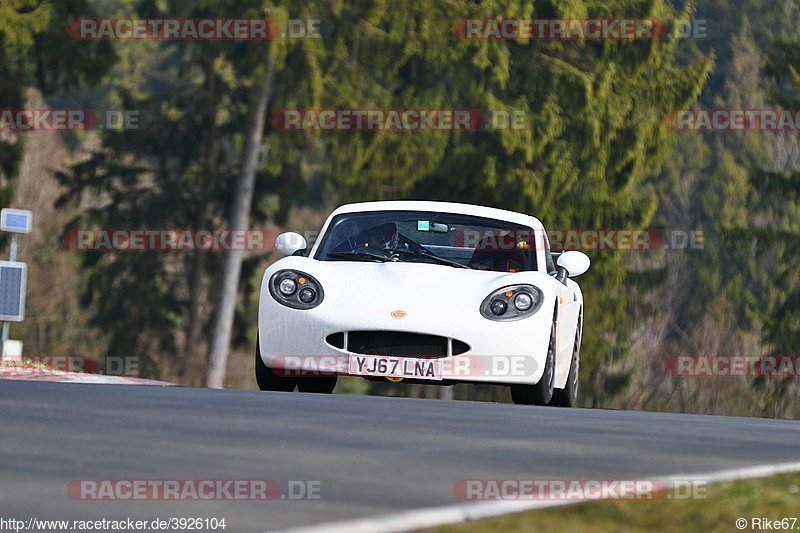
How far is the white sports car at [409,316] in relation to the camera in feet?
41.2

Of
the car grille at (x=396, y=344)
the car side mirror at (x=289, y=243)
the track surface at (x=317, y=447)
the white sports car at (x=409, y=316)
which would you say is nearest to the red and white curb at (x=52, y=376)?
the car side mirror at (x=289, y=243)

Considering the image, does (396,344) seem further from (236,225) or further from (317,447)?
(236,225)

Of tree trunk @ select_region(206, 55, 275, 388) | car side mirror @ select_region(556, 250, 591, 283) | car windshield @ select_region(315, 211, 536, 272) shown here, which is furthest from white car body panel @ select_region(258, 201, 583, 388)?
tree trunk @ select_region(206, 55, 275, 388)

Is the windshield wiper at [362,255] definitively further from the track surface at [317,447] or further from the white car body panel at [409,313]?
the track surface at [317,447]

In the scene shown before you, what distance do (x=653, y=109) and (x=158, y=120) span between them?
11.0 metres

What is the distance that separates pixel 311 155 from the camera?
37844mm

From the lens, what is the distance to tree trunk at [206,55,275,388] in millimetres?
35969

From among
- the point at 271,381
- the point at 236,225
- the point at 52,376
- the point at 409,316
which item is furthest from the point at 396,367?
the point at 236,225

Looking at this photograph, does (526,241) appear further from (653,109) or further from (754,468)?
(653,109)

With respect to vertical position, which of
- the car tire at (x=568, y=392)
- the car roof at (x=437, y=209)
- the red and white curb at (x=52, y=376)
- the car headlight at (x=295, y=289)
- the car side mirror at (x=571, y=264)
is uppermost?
the car roof at (x=437, y=209)

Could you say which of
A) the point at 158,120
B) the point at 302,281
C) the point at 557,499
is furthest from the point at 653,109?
the point at 557,499

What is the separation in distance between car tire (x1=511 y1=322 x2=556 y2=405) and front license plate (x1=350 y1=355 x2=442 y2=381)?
3.14ft

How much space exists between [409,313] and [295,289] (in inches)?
33.9

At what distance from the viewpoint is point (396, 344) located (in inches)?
497
